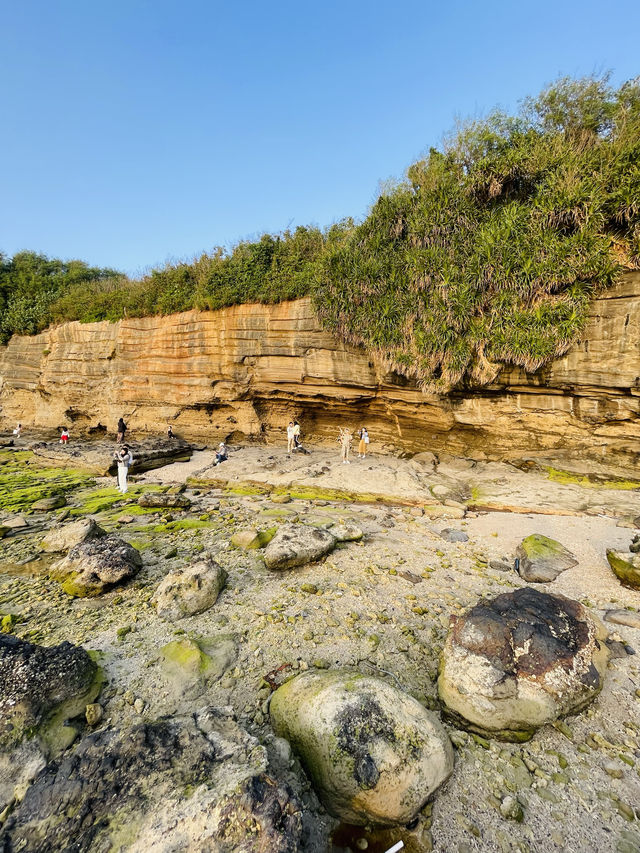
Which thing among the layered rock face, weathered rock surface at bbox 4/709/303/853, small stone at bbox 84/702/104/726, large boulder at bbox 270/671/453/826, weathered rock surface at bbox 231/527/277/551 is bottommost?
weathered rock surface at bbox 231/527/277/551

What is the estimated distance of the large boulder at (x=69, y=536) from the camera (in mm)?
8266

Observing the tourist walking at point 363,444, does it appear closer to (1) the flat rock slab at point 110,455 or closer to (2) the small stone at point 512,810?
(1) the flat rock slab at point 110,455

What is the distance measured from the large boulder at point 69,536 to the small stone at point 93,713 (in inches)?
200

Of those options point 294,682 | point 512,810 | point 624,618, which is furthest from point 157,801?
point 624,618

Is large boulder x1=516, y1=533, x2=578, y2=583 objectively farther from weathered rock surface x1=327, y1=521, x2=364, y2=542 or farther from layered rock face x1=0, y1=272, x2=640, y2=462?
layered rock face x1=0, y1=272, x2=640, y2=462

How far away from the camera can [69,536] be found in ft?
27.6

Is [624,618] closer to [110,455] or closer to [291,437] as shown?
[291,437]

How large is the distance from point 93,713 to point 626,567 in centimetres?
875

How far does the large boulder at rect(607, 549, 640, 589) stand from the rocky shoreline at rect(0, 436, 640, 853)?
0.22 metres

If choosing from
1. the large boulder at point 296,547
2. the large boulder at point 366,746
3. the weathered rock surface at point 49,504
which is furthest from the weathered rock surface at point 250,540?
the weathered rock surface at point 49,504

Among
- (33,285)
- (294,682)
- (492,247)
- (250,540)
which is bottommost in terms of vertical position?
(250,540)

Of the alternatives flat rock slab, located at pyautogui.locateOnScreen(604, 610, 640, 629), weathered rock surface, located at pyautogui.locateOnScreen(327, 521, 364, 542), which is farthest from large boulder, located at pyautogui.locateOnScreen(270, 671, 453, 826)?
weathered rock surface, located at pyautogui.locateOnScreen(327, 521, 364, 542)

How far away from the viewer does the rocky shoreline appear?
9.02ft

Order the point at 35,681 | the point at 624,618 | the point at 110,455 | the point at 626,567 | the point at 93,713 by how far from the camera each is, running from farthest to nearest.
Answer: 1. the point at 110,455
2. the point at 626,567
3. the point at 624,618
4. the point at 93,713
5. the point at 35,681
